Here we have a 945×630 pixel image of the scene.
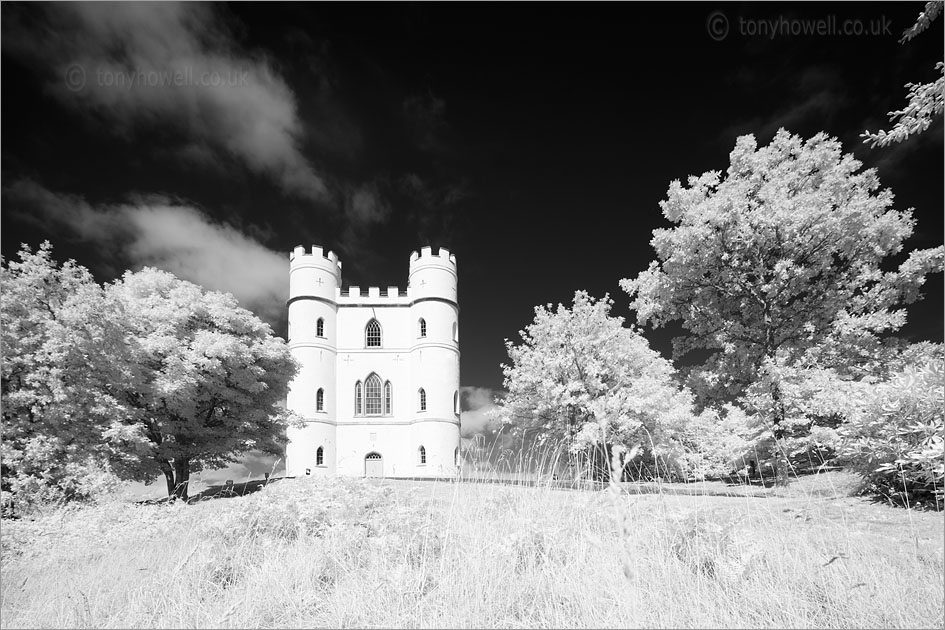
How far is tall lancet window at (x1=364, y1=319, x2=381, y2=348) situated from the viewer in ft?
128

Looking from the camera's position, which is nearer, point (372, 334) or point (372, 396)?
point (372, 396)

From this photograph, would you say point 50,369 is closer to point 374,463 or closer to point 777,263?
point 777,263

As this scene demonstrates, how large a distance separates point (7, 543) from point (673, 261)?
15453 millimetres

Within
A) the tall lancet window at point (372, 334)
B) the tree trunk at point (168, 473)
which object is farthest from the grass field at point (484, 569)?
the tall lancet window at point (372, 334)

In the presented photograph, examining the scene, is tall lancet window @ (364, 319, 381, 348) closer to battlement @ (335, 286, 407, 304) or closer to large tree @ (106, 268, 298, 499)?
battlement @ (335, 286, 407, 304)

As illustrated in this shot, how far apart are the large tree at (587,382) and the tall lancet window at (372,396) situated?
769 inches

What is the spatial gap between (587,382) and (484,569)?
44.5 feet

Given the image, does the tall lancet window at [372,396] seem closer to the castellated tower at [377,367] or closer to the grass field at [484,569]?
the castellated tower at [377,367]

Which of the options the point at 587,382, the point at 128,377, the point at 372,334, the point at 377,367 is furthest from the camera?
the point at 372,334

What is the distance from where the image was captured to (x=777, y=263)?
41.7 feet

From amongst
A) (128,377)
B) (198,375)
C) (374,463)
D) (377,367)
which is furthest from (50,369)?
(377,367)

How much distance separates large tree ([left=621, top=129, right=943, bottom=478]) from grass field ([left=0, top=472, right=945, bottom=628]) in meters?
7.34

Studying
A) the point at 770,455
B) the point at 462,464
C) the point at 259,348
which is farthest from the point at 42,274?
the point at 770,455

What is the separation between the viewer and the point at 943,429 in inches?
288
